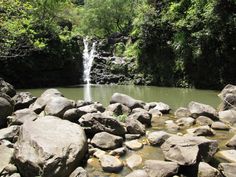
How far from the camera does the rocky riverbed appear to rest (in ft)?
23.3

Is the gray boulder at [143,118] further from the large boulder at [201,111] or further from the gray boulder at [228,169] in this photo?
the gray boulder at [228,169]

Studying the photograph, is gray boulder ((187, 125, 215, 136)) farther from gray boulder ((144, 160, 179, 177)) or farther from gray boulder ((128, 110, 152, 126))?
gray boulder ((144, 160, 179, 177))

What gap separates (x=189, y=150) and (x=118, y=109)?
539 cm

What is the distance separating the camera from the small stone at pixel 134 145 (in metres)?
9.06

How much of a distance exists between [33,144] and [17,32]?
6.42 meters

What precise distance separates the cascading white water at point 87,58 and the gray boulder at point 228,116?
16.9 metres

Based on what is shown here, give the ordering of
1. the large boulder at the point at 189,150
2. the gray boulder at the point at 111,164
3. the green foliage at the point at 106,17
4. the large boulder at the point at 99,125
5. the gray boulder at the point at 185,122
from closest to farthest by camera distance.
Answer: the large boulder at the point at 189,150 → the gray boulder at the point at 111,164 → the large boulder at the point at 99,125 → the gray boulder at the point at 185,122 → the green foliage at the point at 106,17

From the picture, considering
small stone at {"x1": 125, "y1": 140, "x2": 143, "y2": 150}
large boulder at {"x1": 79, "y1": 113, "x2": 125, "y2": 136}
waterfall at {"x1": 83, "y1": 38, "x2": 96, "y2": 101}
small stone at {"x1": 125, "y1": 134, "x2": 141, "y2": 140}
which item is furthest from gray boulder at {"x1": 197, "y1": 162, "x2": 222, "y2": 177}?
waterfall at {"x1": 83, "y1": 38, "x2": 96, "y2": 101}

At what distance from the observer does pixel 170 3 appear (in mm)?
24609

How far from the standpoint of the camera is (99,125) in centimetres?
958

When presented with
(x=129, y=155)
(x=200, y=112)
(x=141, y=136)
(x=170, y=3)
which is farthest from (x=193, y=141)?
(x=170, y=3)

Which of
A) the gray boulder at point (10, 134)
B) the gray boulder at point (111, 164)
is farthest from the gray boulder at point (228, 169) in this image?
the gray boulder at point (10, 134)

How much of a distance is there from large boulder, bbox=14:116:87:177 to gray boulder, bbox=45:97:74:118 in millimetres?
2086

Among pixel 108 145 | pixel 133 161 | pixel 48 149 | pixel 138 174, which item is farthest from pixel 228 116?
pixel 48 149
